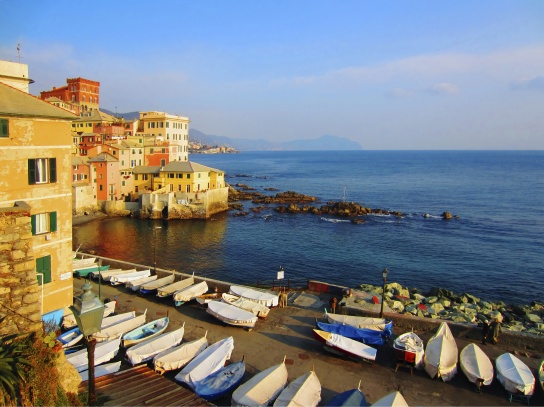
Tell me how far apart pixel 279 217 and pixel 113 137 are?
36180 mm

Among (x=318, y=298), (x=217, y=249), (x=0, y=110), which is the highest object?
(x=0, y=110)

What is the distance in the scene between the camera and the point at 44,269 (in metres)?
20.2

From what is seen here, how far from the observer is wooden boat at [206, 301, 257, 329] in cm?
2022

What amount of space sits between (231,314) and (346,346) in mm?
6400

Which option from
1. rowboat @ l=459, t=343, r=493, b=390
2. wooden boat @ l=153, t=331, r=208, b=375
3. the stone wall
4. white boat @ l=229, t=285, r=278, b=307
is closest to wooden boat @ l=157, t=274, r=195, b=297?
white boat @ l=229, t=285, r=278, b=307

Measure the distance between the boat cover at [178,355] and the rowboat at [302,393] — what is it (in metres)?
4.94

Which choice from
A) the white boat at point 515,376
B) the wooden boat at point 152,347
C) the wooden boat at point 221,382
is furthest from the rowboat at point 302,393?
the white boat at point 515,376

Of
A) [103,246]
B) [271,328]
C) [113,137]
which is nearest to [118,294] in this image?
Result: [271,328]

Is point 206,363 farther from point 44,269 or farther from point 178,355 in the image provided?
point 44,269

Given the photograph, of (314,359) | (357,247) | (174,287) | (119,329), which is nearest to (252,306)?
(314,359)

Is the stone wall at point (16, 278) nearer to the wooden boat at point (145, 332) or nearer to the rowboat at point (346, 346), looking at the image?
the wooden boat at point (145, 332)

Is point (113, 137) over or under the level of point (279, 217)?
over

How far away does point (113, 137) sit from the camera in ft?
→ 252

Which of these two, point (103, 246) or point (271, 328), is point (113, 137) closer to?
point (103, 246)
